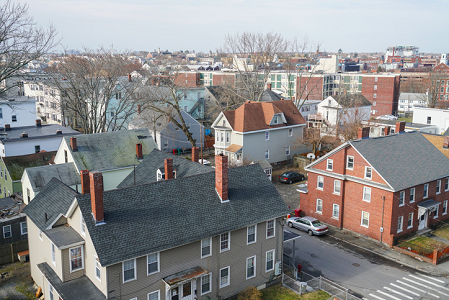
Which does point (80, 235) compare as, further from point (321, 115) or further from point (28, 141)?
point (321, 115)

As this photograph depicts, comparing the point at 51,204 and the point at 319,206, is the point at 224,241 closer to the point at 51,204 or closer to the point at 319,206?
the point at 51,204

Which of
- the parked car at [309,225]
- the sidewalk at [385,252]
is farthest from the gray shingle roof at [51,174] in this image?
the sidewalk at [385,252]

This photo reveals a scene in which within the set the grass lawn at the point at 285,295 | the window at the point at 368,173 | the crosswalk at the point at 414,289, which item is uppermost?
the window at the point at 368,173

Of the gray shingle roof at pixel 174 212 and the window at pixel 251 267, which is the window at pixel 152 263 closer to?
the gray shingle roof at pixel 174 212

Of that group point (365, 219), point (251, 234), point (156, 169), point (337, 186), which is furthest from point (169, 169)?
point (365, 219)

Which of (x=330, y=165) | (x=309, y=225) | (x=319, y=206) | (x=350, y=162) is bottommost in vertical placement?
(x=309, y=225)

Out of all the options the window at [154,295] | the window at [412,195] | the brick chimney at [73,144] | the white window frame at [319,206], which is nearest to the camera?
the window at [154,295]

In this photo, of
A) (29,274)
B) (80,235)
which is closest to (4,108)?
(29,274)
